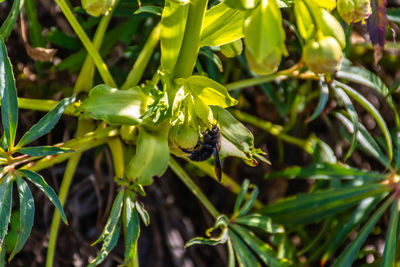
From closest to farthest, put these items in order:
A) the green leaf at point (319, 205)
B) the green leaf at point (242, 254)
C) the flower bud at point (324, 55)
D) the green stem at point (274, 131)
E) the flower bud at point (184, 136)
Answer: the flower bud at point (324, 55) → the flower bud at point (184, 136) → the green leaf at point (242, 254) → the green leaf at point (319, 205) → the green stem at point (274, 131)

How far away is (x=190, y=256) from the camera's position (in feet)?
4.81

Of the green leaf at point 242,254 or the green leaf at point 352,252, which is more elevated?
the green leaf at point 242,254

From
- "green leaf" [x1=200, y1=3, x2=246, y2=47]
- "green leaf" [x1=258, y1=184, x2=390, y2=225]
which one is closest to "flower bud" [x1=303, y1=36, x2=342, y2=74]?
"green leaf" [x1=200, y1=3, x2=246, y2=47]

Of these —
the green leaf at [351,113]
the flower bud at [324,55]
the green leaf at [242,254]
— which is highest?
the flower bud at [324,55]

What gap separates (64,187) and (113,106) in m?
0.24

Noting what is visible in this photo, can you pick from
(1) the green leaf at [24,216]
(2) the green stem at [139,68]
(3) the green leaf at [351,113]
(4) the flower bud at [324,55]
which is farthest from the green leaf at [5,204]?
(3) the green leaf at [351,113]

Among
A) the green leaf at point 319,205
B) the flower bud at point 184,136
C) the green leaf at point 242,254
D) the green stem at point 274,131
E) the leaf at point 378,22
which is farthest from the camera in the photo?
the green stem at point 274,131

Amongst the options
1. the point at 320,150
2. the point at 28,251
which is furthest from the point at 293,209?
the point at 28,251

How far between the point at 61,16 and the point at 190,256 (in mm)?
746

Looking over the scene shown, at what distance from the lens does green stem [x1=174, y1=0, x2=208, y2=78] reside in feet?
2.51

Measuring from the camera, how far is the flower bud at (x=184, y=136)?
2.46 feet

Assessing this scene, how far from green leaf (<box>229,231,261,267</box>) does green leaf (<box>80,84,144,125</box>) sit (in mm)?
341

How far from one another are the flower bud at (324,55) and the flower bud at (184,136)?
7.8 inches

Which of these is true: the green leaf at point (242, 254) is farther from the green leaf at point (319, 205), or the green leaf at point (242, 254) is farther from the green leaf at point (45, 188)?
the green leaf at point (45, 188)
